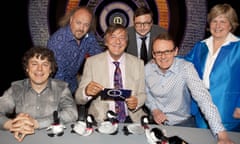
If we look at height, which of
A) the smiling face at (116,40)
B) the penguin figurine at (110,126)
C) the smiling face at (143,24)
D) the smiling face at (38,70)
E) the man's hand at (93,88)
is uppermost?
the smiling face at (143,24)

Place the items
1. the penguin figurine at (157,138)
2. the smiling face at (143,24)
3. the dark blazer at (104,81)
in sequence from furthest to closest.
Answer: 1. the smiling face at (143,24)
2. the dark blazer at (104,81)
3. the penguin figurine at (157,138)

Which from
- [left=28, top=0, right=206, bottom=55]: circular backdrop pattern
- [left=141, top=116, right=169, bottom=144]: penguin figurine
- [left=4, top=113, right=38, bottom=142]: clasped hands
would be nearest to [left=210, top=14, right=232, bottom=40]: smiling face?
[left=141, top=116, right=169, bottom=144]: penguin figurine

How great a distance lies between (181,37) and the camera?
16.2 ft

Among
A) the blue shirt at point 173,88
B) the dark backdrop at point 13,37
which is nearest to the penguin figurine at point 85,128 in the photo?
the blue shirt at point 173,88

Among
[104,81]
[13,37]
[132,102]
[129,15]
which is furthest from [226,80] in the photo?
[13,37]

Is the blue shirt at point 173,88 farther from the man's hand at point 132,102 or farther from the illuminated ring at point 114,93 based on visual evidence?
the illuminated ring at point 114,93

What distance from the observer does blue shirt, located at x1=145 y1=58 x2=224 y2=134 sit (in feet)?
8.22

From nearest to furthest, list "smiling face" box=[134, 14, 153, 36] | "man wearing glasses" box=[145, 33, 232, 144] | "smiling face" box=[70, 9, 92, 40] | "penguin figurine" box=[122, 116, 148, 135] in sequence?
"penguin figurine" box=[122, 116, 148, 135] → "man wearing glasses" box=[145, 33, 232, 144] → "smiling face" box=[70, 9, 92, 40] → "smiling face" box=[134, 14, 153, 36]

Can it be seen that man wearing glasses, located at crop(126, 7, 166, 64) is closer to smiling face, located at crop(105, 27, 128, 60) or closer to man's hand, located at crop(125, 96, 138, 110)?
smiling face, located at crop(105, 27, 128, 60)

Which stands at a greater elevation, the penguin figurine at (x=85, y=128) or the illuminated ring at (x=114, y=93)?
the illuminated ring at (x=114, y=93)

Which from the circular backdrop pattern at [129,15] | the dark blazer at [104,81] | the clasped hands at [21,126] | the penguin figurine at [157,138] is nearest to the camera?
the penguin figurine at [157,138]

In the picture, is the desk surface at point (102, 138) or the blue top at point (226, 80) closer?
the desk surface at point (102, 138)

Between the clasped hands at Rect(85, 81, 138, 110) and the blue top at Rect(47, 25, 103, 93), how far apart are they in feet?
2.14

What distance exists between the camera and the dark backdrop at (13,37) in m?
4.88
